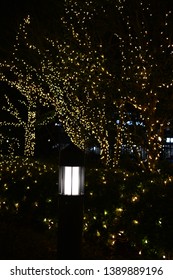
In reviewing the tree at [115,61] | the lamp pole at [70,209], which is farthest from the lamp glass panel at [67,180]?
the tree at [115,61]

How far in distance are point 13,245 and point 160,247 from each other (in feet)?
6.52

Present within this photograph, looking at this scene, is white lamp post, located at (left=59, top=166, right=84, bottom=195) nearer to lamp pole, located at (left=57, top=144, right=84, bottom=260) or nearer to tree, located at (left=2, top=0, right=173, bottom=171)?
lamp pole, located at (left=57, top=144, right=84, bottom=260)

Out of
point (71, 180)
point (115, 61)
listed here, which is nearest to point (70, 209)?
point (71, 180)

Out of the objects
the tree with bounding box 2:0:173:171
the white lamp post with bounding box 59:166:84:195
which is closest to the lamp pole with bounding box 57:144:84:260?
the white lamp post with bounding box 59:166:84:195

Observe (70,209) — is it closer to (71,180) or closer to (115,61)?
(71,180)

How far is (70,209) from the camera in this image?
13.3 ft

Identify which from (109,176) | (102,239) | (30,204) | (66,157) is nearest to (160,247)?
(102,239)

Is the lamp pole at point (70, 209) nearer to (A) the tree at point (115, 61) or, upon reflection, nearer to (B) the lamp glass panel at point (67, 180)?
(B) the lamp glass panel at point (67, 180)

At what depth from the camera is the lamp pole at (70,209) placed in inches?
160

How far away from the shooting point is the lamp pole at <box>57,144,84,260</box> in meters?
4.07

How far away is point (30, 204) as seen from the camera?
24.9 ft

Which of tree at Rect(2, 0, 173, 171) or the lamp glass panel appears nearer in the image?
the lamp glass panel
